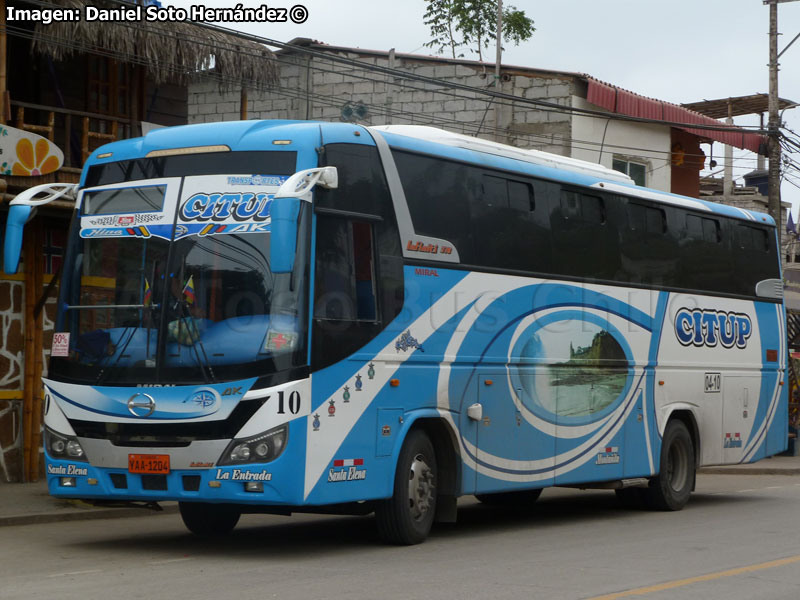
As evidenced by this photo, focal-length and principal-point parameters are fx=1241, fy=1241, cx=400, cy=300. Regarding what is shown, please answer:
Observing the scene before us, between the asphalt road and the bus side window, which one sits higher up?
the bus side window

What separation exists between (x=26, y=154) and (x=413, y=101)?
15.8 meters

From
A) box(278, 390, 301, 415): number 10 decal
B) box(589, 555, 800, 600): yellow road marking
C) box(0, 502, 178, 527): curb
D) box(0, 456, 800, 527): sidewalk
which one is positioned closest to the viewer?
box(589, 555, 800, 600): yellow road marking

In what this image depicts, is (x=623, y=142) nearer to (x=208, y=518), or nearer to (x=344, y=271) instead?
(x=208, y=518)

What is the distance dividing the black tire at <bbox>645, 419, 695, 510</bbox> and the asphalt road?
37 cm

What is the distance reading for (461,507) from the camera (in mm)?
15914

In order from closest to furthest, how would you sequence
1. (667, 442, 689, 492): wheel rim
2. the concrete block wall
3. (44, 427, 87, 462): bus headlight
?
(44, 427, 87, 462): bus headlight → (667, 442, 689, 492): wheel rim → the concrete block wall

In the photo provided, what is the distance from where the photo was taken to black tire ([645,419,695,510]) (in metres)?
15.4

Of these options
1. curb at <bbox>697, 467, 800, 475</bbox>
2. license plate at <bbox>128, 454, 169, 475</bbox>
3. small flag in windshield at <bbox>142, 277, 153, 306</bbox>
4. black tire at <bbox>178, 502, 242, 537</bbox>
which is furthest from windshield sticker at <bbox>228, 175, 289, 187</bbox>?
curb at <bbox>697, 467, 800, 475</bbox>

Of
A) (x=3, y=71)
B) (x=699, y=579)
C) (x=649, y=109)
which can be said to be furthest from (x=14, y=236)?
(x=649, y=109)

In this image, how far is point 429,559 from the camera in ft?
33.4

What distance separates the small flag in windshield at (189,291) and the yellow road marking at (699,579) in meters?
4.02

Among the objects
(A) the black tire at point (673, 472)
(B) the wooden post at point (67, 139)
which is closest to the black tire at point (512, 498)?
(A) the black tire at point (673, 472)

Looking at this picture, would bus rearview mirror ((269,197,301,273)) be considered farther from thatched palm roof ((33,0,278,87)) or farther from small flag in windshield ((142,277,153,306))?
thatched palm roof ((33,0,278,87))

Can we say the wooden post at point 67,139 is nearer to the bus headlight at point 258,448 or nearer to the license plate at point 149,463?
the license plate at point 149,463
